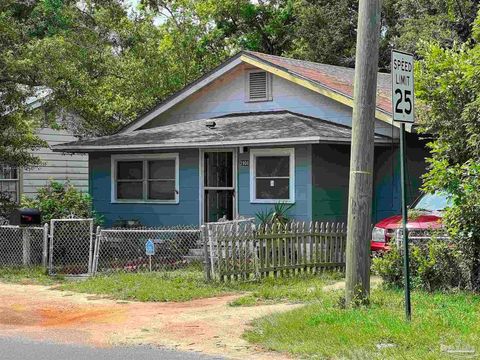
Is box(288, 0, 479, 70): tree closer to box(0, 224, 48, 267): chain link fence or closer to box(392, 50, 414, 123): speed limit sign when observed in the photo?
box(0, 224, 48, 267): chain link fence

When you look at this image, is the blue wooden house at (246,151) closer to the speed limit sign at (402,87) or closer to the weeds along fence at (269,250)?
the weeds along fence at (269,250)

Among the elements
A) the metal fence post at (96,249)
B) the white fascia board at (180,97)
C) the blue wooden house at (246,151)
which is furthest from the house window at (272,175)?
the metal fence post at (96,249)

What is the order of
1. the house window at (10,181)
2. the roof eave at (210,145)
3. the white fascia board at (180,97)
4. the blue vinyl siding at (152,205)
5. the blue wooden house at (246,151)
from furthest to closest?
the house window at (10,181) < the white fascia board at (180,97) < the blue vinyl siding at (152,205) < the blue wooden house at (246,151) < the roof eave at (210,145)

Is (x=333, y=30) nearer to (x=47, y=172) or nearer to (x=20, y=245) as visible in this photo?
(x=47, y=172)

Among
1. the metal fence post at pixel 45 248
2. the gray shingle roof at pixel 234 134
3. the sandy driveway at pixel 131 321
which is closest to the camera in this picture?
the sandy driveway at pixel 131 321

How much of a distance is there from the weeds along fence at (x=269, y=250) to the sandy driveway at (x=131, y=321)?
130cm

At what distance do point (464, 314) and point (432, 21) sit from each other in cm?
2024

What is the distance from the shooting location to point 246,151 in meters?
18.1

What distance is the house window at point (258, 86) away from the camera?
20.2 metres

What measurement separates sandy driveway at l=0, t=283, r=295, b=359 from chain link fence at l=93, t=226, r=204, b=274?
106 inches

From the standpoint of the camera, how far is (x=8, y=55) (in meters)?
16.0

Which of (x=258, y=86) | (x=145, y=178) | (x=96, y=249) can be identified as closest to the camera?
A: (x=96, y=249)

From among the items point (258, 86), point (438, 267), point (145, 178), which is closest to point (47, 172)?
point (145, 178)

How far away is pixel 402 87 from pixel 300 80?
10047mm
